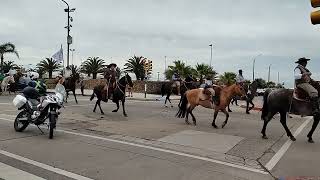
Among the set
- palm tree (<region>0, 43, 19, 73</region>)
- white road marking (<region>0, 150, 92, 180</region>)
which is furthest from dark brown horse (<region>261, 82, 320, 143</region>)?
palm tree (<region>0, 43, 19, 73</region>)

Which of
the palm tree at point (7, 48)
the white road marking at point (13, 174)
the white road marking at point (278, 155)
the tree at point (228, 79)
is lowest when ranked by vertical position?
the white road marking at point (278, 155)

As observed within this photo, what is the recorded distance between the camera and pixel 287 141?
11.9 m

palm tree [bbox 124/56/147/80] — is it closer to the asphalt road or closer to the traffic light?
the asphalt road

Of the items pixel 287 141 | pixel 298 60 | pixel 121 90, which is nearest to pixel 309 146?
pixel 287 141

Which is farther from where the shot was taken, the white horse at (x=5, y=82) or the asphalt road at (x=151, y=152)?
the white horse at (x=5, y=82)

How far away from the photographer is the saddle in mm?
11594

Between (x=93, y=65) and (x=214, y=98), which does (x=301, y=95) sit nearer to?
(x=214, y=98)

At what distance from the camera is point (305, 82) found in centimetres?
1154

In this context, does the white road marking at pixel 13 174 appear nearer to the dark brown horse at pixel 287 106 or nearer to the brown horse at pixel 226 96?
the dark brown horse at pixel 287 106

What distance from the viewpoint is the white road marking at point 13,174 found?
687 cm

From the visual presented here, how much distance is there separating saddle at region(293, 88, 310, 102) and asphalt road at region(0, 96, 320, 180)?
4.13 feet

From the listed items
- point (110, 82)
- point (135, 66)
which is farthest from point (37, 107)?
point (135, 66)

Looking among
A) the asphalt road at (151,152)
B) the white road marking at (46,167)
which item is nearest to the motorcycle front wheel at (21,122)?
the asphalt road at (151,152)

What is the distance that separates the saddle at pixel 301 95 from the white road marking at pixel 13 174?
7.70 meters
